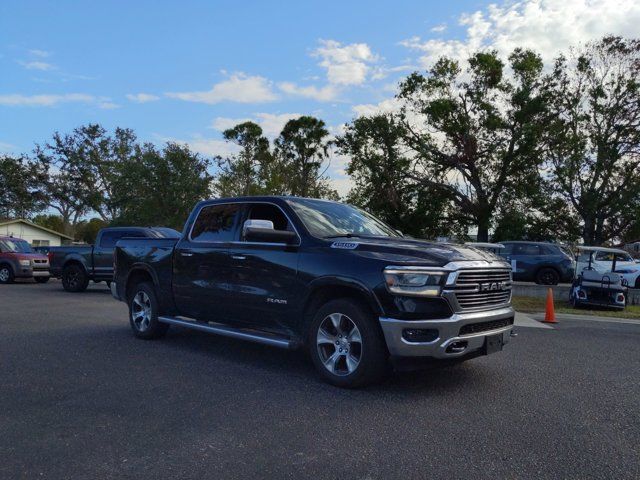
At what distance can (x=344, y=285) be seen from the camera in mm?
5266

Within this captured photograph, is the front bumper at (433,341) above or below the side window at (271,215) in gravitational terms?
below

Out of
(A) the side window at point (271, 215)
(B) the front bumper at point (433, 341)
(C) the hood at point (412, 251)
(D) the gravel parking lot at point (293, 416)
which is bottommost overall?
(D) the gravel parking lot at point (293, 416)

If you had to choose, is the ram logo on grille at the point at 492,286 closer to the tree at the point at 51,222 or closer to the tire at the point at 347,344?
the tire at the point at 347,344

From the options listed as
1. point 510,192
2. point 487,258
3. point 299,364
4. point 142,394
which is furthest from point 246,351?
point 510,192

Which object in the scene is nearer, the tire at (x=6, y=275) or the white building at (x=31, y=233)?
the tire at (x=6, y=275)

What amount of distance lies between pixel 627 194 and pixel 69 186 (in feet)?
152

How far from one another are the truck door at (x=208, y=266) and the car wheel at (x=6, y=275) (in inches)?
620

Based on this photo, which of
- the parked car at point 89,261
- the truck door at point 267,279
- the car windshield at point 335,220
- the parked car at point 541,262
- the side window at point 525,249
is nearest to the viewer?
the truck door at point 267,279

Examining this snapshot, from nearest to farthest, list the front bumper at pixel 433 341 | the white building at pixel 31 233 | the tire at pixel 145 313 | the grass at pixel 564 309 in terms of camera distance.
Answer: the front bumper at pixel 433 341 → the tire at pixel 145 313 → the grass at pixel 564 309 → the white building at pixel 31 233

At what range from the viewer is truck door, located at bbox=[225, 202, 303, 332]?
5.79 meters

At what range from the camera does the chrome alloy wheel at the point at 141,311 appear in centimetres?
784

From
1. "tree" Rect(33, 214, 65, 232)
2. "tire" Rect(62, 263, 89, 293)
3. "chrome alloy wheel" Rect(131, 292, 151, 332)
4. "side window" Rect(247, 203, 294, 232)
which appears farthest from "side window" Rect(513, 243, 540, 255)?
"tree" Rect(33, 214, 65, 232)

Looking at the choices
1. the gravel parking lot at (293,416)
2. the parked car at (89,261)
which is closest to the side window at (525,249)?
the parked car at (89,261)

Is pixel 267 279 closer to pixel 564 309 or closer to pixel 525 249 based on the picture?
pixel 564 309
